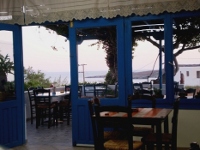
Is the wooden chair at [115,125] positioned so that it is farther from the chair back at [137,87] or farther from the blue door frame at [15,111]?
the blue door frame at [15,111]

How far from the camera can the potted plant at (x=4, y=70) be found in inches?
221

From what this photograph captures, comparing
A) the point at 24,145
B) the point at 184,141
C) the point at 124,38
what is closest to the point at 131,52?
the point at 124,38

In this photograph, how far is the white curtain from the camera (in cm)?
509

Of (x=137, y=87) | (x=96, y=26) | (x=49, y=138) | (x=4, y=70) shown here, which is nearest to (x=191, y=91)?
(x=137, y=87)

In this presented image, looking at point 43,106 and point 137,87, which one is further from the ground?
point 137,87

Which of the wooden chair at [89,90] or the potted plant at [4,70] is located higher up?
the potted plant at [4,70]

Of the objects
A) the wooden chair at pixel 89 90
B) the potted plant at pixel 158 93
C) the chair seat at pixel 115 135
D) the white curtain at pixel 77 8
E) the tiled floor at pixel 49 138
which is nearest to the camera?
the chair seat at pixel 115 135

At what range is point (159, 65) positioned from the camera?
17.6 ft

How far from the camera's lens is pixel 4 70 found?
570 centimetres

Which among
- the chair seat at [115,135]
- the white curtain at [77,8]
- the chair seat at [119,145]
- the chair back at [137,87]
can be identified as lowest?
the chair seat at [119,145]

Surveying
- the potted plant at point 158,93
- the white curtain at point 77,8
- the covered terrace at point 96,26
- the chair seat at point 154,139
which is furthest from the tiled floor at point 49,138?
the white curtain at point 77,8

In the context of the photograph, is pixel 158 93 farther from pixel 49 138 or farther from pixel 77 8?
pixel 49 138

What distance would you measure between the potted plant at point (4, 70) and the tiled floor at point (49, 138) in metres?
1.06

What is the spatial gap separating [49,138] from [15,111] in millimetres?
1038
